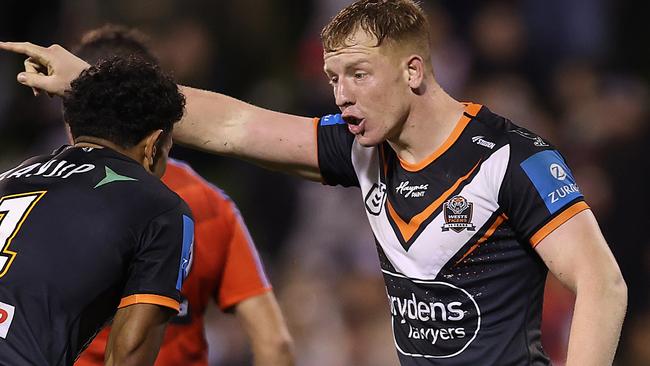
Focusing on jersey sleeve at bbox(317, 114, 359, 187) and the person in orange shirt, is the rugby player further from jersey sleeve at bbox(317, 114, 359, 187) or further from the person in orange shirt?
the person in orange shirt

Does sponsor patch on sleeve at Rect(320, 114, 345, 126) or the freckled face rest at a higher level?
the freckled face

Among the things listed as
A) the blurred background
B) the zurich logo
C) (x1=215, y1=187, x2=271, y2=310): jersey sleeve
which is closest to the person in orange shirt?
(x1=215, y1=187, x2=271, y2=310): jersey sleeve

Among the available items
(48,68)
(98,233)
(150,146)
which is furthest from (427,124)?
(48,68)

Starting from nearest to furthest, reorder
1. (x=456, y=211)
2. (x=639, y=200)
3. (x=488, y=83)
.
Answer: (x=456, y=211) → (x=639, y=200) → (x=488, y=83)

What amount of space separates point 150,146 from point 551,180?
126 cm

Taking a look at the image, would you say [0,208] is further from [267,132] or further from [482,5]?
[482,5]

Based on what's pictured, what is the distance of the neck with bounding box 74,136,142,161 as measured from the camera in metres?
3.66

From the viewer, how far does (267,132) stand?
4348 mm

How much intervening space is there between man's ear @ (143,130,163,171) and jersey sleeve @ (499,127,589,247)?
3.62 feet

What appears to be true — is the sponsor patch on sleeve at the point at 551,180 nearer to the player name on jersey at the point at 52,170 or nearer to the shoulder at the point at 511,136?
the shoulder at the point at 511,136

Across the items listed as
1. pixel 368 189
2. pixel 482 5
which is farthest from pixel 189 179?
pixel 482 5

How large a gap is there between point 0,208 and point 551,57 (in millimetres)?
5895

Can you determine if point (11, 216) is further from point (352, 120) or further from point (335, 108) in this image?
point (335, 108)

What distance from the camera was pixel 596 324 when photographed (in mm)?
3654
